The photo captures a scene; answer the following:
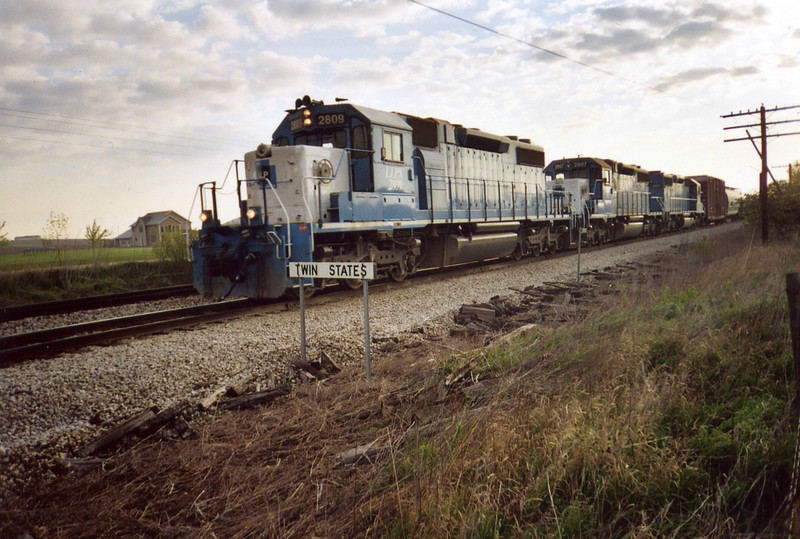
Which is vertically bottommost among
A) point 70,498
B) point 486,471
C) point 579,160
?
point 70,498

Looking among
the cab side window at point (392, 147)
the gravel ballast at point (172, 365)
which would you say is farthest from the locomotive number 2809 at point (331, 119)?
the gravel ballast at point (172, 365)

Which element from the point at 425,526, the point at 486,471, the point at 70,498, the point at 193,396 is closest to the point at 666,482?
the point at 486,471

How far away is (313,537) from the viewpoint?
2.37 meters

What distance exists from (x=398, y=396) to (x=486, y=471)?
153 centimetres

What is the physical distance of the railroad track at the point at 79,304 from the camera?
9.33 meters

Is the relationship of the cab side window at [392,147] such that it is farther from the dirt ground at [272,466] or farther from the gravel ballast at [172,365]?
the dirt ground at [272,466]

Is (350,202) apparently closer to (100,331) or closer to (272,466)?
(100,331)

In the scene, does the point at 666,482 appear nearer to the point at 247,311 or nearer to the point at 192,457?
the point at 192,457

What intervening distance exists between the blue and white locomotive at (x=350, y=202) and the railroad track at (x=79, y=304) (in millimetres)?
1943

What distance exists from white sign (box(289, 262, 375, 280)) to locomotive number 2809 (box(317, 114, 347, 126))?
5.51 meters

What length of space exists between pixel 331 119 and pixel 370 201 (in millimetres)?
1810

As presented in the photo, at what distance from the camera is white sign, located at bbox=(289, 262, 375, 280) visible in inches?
193

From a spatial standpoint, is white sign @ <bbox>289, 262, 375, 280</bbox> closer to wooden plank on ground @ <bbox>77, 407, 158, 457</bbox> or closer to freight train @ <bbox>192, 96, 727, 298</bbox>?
freight train @ <bbox>192, 96, 727, 298</bbox>

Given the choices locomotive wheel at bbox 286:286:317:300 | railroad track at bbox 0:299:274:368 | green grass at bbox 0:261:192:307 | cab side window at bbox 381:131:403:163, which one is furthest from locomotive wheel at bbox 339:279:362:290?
green grass at bbox 0:261:192:307
